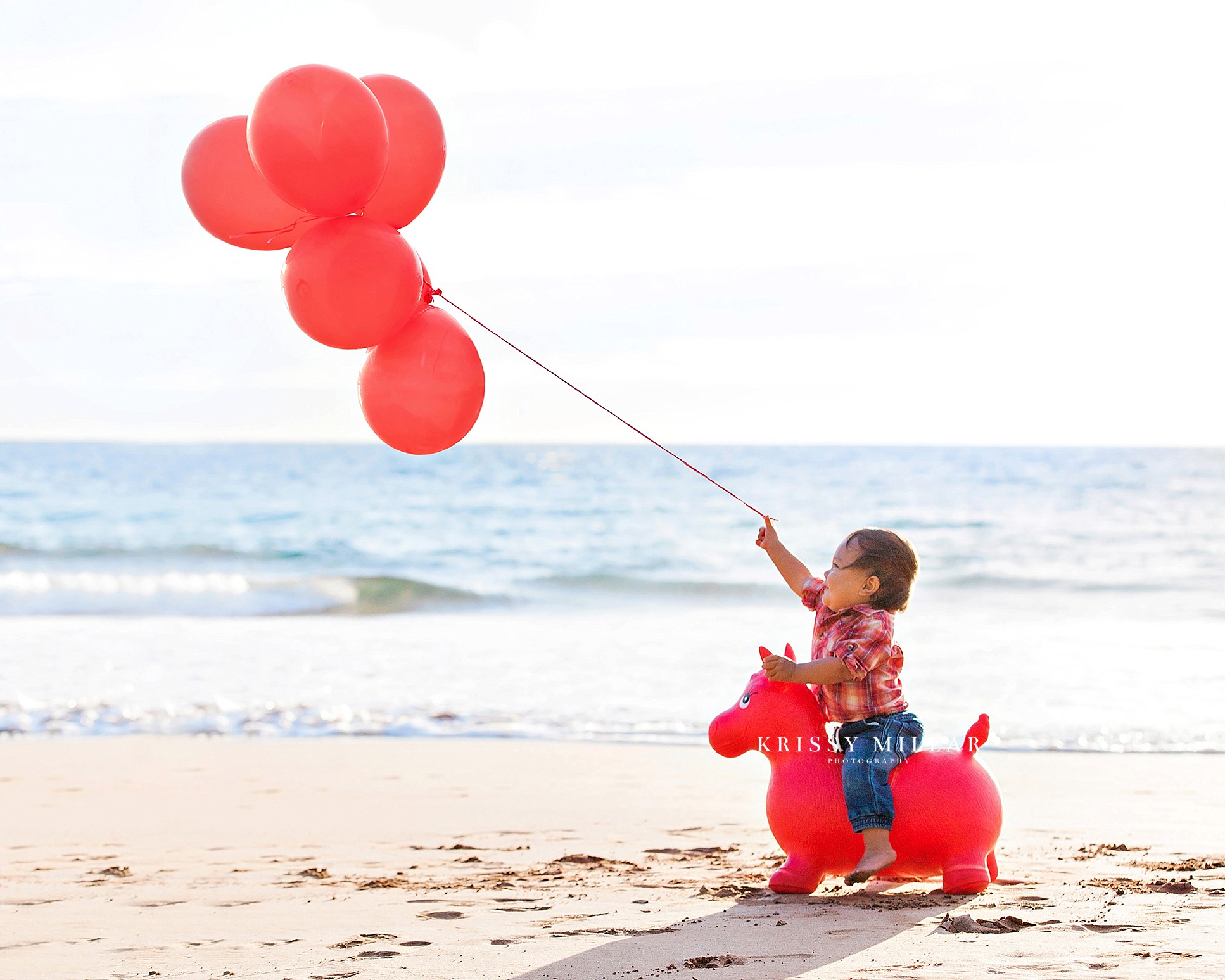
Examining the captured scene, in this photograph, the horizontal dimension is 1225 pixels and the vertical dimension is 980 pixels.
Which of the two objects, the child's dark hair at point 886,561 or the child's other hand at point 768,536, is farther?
the child's other hand at point 768,536

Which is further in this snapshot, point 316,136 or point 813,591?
point 813,591

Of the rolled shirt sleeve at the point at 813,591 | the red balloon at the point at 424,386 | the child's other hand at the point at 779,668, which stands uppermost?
the red balloon at the point at 424,386

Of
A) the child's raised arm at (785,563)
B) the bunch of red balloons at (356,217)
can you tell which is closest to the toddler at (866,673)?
the child's raised arm at (785,563)

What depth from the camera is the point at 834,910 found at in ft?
11.6

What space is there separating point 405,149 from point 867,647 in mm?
2252

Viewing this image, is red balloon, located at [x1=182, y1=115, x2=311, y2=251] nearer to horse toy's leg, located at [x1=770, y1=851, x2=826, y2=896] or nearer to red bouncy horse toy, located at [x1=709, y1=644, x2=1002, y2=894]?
red bouncy horse toy, located at [x1=709, y1=644, x2=1002, y2=894]

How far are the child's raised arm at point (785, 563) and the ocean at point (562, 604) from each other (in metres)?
3.33

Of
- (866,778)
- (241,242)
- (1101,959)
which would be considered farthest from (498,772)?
(1101,959)

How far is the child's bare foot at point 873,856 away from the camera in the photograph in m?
3.57

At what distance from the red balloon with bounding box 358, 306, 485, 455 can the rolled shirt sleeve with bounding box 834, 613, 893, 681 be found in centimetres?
143

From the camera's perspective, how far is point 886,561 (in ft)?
12.3

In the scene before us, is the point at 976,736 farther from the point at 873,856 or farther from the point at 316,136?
the point at 316,136

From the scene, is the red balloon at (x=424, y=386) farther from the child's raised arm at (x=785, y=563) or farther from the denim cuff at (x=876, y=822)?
the denim cuff at (x=876, y=822)

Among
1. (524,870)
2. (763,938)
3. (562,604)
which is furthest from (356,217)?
(562,604)
